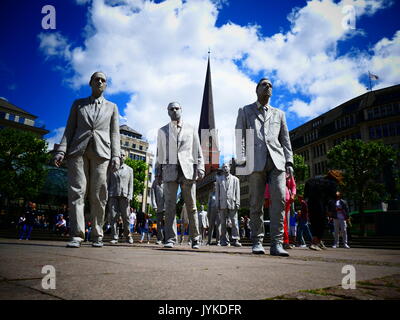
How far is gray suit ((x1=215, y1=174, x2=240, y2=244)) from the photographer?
10.9 meters

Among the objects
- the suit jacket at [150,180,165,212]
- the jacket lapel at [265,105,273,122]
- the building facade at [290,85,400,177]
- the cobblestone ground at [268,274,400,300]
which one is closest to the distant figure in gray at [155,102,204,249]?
the jacket lapel at [265,105,273,122]

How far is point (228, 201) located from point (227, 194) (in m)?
0.26

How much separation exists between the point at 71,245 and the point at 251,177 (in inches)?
124

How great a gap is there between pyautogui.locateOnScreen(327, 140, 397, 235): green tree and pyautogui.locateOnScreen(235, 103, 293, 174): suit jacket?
35196 millimetres

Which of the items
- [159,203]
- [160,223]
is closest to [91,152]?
[159,203]

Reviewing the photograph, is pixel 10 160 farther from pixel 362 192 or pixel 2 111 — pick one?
pixel 362 192

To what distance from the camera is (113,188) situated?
385 inches

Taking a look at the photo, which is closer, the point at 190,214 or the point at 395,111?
the point at 190,214

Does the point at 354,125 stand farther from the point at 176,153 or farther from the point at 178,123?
the point at 176,153

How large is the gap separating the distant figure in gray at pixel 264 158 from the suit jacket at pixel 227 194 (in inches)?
219

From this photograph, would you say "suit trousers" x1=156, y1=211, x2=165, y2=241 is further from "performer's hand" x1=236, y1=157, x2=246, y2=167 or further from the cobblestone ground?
the cobblestone ground

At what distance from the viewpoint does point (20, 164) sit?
37719mm

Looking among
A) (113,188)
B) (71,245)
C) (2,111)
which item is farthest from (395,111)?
(2,111)

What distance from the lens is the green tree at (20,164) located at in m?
36.0
